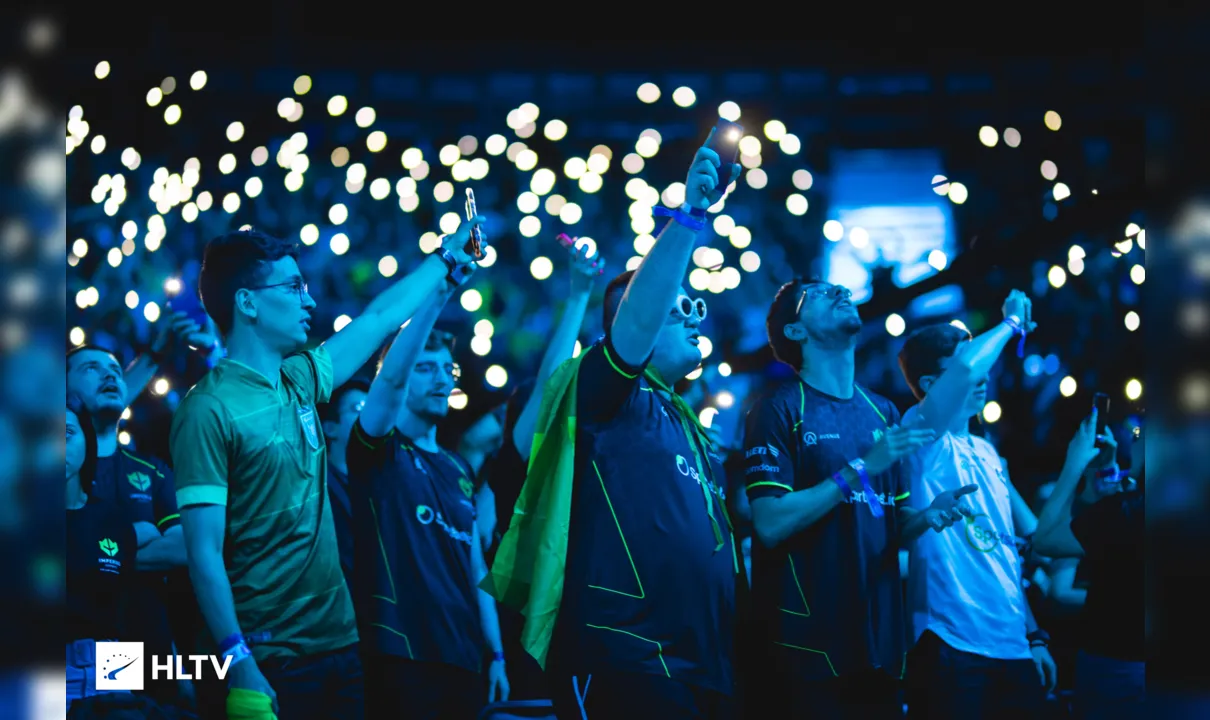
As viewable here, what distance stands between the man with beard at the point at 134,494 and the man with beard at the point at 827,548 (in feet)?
6.31

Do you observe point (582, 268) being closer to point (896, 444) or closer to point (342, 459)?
point (896, 444)

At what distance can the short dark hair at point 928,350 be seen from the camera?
440 centimetres

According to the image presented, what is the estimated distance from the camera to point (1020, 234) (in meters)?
5.67

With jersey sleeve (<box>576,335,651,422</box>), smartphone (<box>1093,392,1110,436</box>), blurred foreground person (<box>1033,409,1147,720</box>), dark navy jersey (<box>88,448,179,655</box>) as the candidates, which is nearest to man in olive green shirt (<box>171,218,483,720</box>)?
jersey sleeve (<box>576,335,651,422</box>)

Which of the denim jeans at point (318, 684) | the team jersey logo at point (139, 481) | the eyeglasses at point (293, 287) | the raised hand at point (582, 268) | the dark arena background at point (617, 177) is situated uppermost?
the dark arena background at point (617, 177)

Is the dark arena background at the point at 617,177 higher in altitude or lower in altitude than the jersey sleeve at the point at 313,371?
higher

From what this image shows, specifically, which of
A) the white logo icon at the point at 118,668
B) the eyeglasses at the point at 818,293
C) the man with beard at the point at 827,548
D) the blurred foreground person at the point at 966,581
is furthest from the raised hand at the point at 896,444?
the white logo icon at the point at 118,668

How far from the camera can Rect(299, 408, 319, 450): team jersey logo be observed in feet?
10.2

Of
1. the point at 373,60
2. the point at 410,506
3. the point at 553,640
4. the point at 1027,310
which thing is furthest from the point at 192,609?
the point at 1027,310

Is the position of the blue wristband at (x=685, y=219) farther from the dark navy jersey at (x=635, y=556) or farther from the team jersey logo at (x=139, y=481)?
the team jersey logo at (x=139, y=481)

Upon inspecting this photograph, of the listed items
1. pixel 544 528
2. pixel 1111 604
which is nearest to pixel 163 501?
pixel 544 528

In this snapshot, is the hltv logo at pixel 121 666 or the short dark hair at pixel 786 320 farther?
the short dark hair at pixel 786 320

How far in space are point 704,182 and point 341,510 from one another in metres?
2.07

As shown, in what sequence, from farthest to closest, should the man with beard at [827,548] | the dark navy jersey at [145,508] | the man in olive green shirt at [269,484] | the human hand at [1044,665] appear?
the human hand at [1044,665]
the dark navy jersey at [145,508]
the man with beard at [827,548]
the man in olive green shirt at [269,484]
